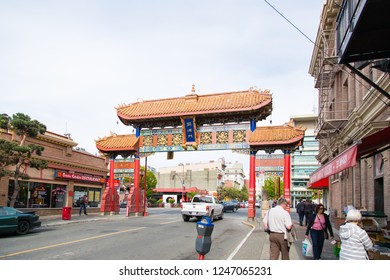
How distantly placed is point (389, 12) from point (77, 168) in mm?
28299

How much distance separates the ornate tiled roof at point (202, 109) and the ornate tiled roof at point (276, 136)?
1.16 meters

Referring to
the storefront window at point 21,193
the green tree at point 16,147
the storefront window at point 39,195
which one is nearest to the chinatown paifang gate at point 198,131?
the storefront window at point 39,195

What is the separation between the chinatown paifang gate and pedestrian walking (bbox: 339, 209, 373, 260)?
17.7 m

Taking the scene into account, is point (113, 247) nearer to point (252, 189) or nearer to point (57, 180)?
point (252, 189)

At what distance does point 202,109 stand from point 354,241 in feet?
67.6

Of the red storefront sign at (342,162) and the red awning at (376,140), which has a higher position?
the red awning at (376,140)

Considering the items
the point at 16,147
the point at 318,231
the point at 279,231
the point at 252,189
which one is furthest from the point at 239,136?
the point at 279,231

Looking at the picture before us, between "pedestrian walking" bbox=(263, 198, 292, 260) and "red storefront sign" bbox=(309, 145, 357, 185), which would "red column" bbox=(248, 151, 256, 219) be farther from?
"pedestrian walking" bbox=(263, 198, 292, 260)

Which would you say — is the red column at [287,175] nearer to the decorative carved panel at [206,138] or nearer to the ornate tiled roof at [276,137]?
the ornate tiled roof at [276,137]

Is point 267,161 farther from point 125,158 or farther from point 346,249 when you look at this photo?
point 346,249

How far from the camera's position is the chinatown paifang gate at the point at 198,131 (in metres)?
24.5

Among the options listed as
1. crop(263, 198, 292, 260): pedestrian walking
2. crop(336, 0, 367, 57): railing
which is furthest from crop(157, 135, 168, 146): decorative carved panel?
crop(263, 198, 292, 260): pedestrian walking

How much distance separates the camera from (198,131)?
26.7 metres

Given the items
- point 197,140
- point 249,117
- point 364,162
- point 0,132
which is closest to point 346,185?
point 364,162
